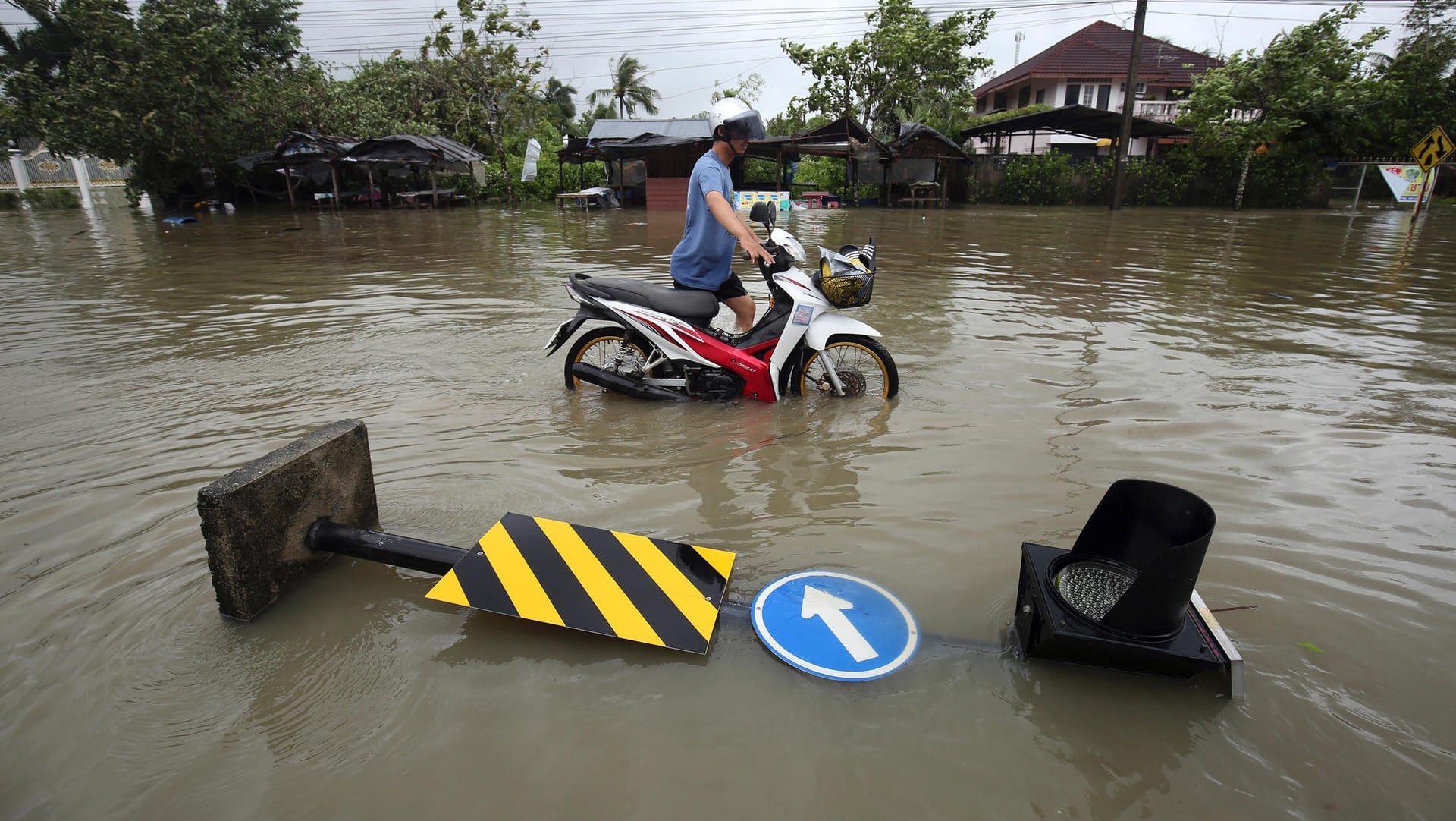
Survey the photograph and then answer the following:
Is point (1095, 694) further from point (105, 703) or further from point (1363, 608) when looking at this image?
point (105, 703)

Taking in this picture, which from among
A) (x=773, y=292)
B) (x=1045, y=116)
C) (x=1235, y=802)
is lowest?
(x=1235, y=802)

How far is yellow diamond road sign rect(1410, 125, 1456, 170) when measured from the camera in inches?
627

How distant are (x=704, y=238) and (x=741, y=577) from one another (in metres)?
2.33

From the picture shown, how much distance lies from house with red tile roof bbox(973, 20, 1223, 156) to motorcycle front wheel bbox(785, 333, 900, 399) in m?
32.3

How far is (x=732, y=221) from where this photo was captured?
12.9 ft

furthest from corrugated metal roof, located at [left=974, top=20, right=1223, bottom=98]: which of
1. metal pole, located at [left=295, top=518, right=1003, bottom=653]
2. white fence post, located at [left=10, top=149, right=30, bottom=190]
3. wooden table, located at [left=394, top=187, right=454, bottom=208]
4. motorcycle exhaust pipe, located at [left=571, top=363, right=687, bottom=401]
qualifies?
white fence post, located at [left=10, top=149, right=30, bottom=190]

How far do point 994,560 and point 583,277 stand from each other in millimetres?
3102

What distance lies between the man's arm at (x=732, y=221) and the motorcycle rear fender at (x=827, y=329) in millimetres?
527

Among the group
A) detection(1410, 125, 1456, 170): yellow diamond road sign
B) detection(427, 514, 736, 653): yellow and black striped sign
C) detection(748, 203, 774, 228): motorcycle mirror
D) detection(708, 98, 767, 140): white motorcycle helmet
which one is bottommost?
detection(427, 514, 736, 653): yellow and black striped sign

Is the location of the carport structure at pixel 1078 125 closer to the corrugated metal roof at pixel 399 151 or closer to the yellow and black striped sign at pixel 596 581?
Answer: the corrugated metal roof at pixel 399 151

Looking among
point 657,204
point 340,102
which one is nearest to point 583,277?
point 657,204

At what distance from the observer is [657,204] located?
25906mm

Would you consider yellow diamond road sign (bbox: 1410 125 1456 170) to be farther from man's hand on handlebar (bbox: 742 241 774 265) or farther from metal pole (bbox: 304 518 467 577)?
metal pole (bbox: 304 518 467 577)

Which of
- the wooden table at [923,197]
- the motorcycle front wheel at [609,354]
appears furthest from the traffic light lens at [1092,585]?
the wooden table at [923,197]
